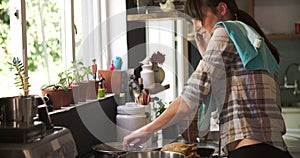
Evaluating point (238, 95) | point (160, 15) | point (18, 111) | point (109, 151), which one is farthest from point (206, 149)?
point (18, 111)

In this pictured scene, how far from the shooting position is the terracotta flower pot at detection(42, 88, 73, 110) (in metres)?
2.27

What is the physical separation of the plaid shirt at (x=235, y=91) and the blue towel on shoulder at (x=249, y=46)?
0.03 meters

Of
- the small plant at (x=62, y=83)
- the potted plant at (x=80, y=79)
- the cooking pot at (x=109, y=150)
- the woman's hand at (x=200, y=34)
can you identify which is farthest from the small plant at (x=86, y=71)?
the woman's hand at (x=200, y=34)

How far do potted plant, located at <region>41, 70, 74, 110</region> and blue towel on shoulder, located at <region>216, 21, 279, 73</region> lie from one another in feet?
2.93

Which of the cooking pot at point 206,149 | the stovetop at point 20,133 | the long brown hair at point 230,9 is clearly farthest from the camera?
the cooking pot at point 206,149

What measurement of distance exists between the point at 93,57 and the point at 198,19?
134 centimetres

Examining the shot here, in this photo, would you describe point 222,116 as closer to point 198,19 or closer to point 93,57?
point 198,19

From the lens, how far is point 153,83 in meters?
3.21

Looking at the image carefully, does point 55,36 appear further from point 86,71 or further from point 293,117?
point 293,117

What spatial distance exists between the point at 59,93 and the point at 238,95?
3.00 feet

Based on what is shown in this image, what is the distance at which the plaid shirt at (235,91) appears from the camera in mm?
1907

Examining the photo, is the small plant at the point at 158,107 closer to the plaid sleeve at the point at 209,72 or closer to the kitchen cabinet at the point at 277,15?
the plaid sleeve at the point at 209,72

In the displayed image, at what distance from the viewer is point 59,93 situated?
2.33 metres

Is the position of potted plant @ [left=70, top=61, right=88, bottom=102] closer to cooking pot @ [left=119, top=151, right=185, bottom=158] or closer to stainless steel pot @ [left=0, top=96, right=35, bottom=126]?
cooking pot @ [left=119, top=151, right=185, bottom=158]
